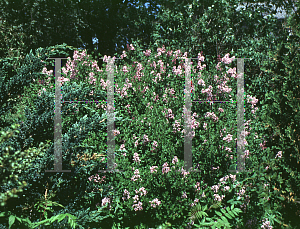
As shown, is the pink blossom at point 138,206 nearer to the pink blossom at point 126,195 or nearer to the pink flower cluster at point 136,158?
the pink blossom at point 126,195

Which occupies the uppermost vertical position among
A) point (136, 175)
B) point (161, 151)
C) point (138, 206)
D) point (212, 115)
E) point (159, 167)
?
point (212, 115)

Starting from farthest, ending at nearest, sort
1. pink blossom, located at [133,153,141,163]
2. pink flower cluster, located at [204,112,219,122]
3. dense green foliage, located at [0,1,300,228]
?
pink flower cluster, located at [204,112,219,122], pink blossom, located at [133,153,141,163], dense green foliage, located at [0,1,300,228]

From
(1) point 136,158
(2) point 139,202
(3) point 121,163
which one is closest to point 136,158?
(1) point 136,158

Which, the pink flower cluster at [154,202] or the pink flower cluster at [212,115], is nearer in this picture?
the pink flower cluster at [154,202]

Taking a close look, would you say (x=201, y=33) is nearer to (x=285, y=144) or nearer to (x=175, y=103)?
(x=175, y=103)

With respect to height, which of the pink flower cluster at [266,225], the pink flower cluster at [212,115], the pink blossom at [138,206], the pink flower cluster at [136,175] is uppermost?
the pink flower cluster at [212,115]

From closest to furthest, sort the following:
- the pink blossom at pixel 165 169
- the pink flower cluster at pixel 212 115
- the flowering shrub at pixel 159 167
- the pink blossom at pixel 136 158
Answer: the flowering shrub at pixel 159 167
the pink blossom at pixel 165 169
the pink blossom at pixel 136 158
the pink flower cluster at pixel 212 115

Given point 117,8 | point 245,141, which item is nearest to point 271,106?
point 245,141

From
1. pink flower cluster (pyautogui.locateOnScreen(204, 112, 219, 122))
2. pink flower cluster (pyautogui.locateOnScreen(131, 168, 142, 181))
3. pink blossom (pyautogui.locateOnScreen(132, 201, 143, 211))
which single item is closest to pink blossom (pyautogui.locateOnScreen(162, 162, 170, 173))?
pink flower cluster (pyautogui.locateOnScreen(131, 168, 142, 181))

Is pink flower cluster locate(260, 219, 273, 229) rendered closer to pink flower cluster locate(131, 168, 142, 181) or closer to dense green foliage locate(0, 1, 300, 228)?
dense green foliage locate(0, 1, 300, 228)

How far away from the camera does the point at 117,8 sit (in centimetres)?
1000

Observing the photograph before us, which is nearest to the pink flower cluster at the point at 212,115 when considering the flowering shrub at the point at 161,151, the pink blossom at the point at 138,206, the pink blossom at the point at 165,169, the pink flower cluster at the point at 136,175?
the flowering shrub at the point at 161,151

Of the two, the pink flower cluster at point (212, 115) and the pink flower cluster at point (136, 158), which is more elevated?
the pink flower cluster at point (212, 115)

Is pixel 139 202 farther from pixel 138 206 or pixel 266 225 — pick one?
pixel 266 225
